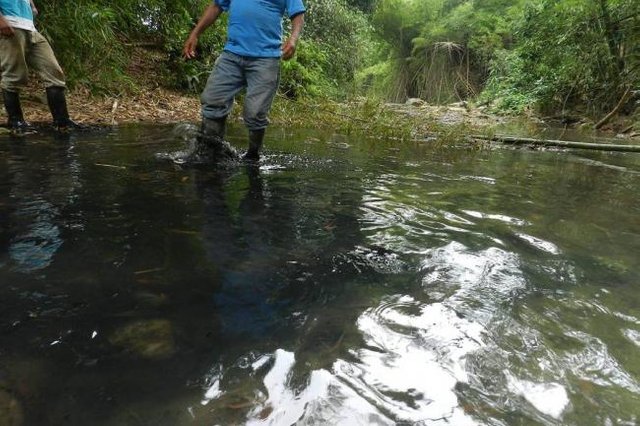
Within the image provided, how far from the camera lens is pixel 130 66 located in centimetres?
822

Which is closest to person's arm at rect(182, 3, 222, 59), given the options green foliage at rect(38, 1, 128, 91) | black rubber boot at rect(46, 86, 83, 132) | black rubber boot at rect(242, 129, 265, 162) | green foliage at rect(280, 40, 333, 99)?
black rubber boot at rect(242, 129, 265, 162)

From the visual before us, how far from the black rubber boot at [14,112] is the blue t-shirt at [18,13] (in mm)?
639

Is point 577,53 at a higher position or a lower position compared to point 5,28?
higher

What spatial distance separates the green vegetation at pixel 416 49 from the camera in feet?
21.4

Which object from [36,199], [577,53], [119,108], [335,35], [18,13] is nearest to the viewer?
[36,199]

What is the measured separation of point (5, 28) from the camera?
4199mm

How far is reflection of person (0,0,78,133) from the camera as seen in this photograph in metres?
4.31

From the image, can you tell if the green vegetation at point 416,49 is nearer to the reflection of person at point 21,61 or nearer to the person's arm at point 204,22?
the reflection of person at point 21,61

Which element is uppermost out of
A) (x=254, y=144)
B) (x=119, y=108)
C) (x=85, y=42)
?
(x=85, y=42)

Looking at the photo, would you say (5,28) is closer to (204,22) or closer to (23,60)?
(23,60)

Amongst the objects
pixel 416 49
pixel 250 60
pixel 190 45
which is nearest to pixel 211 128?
pixel 250 60

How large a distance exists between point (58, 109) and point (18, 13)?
2.99 ft

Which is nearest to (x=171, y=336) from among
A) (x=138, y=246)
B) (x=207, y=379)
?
(x=207, y=379)

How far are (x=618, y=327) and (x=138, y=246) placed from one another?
5.48ft
